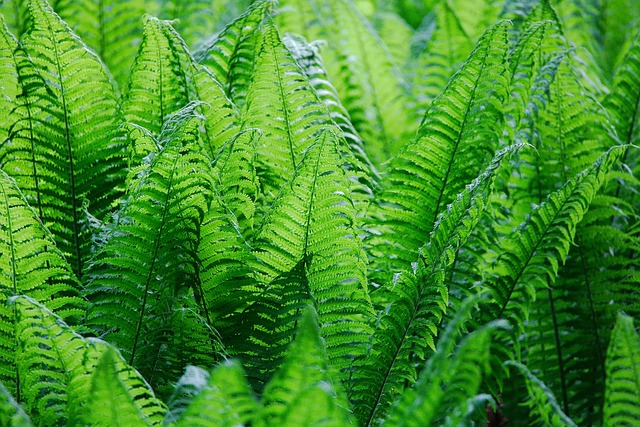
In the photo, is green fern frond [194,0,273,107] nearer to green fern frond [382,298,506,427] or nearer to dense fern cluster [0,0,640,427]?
dense fern cluster [0,0,640,427]

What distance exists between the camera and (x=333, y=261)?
1095mm

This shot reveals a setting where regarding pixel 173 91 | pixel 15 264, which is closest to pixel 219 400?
pixel 15 264

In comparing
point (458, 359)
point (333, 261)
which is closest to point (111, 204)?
point (333, 261)

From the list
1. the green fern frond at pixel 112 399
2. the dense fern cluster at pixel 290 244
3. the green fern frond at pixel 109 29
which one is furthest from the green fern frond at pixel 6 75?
the green fern frond at pixel 112 399

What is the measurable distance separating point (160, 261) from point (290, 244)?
0.72 ft

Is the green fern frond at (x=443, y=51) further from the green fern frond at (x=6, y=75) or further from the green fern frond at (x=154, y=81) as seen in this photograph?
the green fern frond at (x=6, y=75)

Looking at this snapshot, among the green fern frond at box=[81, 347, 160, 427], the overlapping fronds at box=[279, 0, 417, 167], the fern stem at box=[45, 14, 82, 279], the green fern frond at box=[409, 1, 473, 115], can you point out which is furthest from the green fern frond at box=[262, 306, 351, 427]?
the green fern frond at box=[409, 1, 473, 115]

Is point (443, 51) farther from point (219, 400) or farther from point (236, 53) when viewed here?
point (219, 400)

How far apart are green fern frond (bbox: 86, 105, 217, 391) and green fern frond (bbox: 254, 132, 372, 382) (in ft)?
0.43

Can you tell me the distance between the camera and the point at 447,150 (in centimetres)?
125

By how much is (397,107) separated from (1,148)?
1.17 metres

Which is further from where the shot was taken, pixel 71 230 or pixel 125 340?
pixel 71 230

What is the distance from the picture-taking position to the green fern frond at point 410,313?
1035 millimetres

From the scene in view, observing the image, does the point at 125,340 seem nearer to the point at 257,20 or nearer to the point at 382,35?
the point at 257,20
